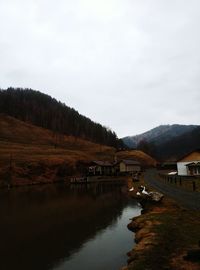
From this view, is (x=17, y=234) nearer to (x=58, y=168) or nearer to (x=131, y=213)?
(x=131, y=213)

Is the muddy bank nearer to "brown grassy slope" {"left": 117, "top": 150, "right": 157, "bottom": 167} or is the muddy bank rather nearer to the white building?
the white building

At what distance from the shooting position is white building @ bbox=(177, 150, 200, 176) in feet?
231

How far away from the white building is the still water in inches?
1256

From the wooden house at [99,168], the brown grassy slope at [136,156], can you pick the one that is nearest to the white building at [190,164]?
the wooden house at [99,168]

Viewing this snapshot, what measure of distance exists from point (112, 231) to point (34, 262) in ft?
32.0

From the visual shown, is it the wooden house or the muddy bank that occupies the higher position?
the wooden house

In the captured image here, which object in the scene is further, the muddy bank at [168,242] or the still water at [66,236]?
the still water at [66,236]

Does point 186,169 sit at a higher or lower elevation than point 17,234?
higher

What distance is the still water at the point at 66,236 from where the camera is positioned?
20.2 m

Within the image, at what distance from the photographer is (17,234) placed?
2805 centimetres

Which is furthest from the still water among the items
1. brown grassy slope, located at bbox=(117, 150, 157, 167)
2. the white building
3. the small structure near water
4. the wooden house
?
brown grassy slope, located at bbox=(117, 150, 157, 167)

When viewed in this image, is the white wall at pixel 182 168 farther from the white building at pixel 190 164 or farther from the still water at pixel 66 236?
the still water at pixel 66 236

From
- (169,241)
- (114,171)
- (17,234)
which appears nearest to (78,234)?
(17,234)

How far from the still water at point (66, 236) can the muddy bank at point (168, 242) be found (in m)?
1.73
